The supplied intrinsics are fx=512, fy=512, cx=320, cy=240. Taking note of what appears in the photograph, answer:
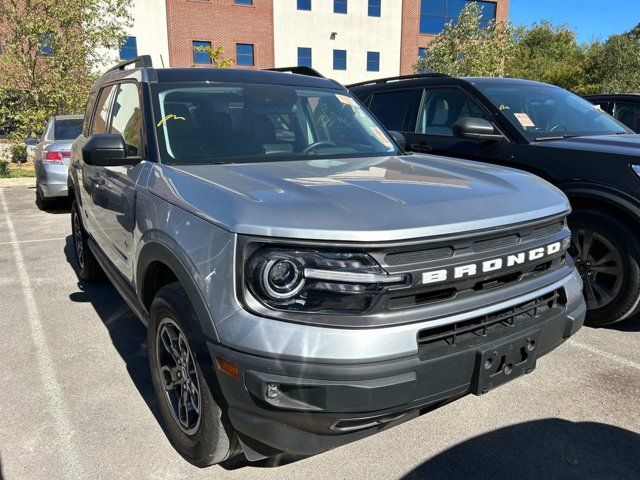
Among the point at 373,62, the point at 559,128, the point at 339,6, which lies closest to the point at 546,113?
the point at 559,128

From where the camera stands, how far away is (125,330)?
4102 mm

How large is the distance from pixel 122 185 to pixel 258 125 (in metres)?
0.91

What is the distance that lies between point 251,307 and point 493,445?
1595 millimetres

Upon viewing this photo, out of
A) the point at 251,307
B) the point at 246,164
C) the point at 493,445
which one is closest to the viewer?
the point at 251,307

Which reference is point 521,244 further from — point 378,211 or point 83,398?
point 83,398

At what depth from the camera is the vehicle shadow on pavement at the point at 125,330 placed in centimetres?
325

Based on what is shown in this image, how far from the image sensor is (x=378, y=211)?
2010mm

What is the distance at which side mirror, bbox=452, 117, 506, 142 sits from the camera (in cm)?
438

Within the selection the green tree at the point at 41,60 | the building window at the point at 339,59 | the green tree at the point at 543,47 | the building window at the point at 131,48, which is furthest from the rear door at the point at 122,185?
the green tree at the point at 543,47

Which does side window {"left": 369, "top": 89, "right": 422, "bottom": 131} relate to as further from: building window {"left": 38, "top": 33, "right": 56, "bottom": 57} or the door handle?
building window {"left": 38, "top": 33, "right": 56, "bottom": 57}

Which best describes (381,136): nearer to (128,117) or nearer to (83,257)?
(128,117)

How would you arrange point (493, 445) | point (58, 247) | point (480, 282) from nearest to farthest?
point (480, 282) < point (493, 445) < point (58, 247)

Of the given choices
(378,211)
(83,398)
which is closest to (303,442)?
(378,211)

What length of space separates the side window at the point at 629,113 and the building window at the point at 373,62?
29.8 m
